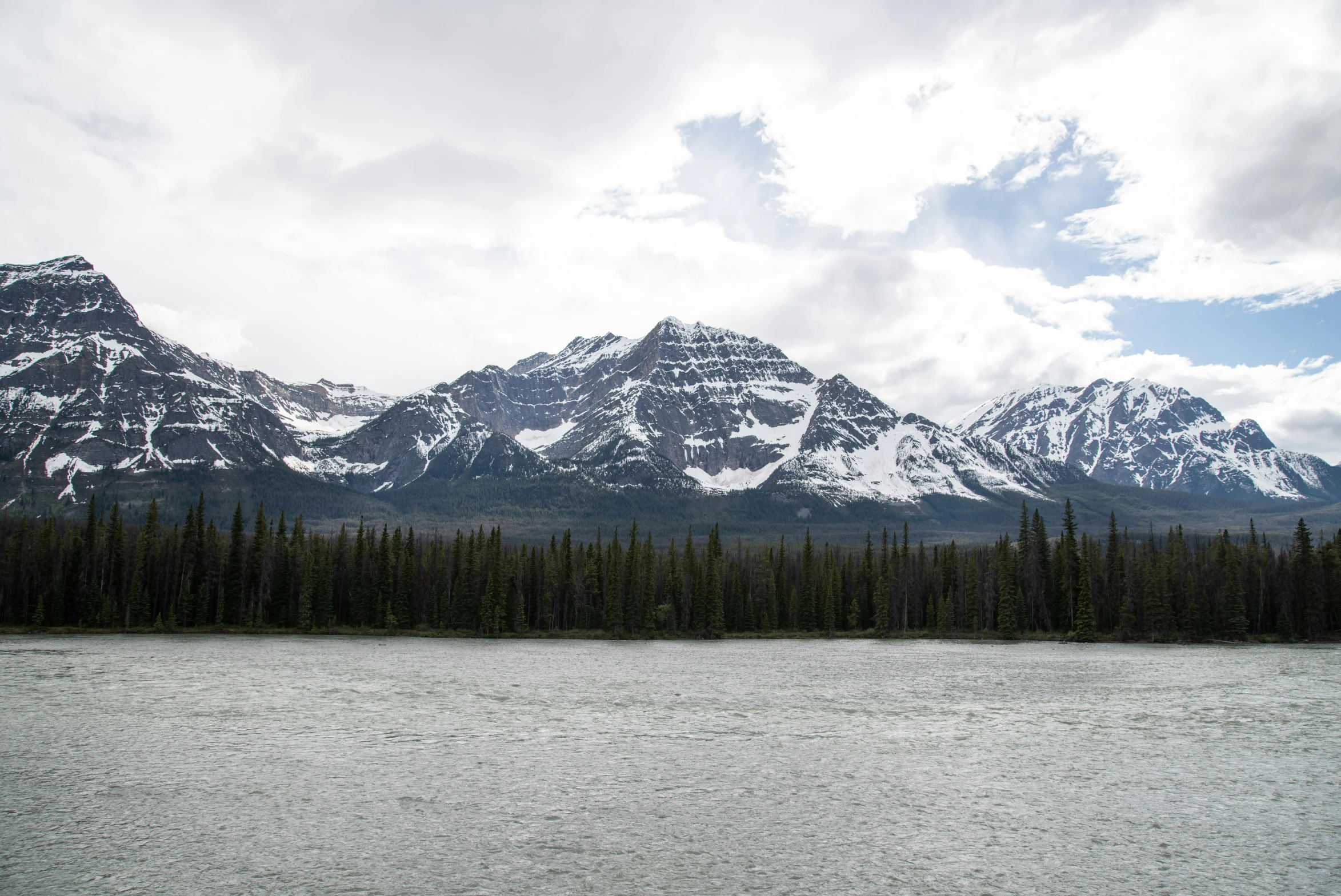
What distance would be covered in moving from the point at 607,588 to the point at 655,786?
Answer: 109331 millimetres

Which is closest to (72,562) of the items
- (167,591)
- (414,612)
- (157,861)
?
(167,591)

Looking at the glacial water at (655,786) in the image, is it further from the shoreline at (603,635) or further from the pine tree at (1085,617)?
the pine tree at (1085,617)

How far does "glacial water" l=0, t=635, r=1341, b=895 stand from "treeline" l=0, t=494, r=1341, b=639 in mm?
63990

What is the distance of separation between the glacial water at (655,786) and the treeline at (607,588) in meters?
64.0

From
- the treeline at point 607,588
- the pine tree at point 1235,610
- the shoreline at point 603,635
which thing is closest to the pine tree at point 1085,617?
the treeline at point 607,588

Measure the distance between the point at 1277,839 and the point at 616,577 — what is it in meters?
116

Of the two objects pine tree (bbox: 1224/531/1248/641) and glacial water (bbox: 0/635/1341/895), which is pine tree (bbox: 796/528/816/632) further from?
glacial water (bbox: 0/635/1341/895)

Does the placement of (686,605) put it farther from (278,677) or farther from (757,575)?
(278,677)

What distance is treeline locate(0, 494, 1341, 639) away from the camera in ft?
447

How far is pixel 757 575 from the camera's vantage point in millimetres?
168500

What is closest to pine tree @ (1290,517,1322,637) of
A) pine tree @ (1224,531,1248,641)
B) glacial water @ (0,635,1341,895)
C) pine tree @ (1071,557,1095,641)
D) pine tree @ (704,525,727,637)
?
pine tree @ (1224,531,1248,641)

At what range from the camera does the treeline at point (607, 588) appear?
136375mm

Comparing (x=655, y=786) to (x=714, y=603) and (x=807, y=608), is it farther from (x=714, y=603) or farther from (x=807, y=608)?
(x=807, y=608)

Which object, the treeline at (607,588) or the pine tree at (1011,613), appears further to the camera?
the pine tree at (1011,613)
